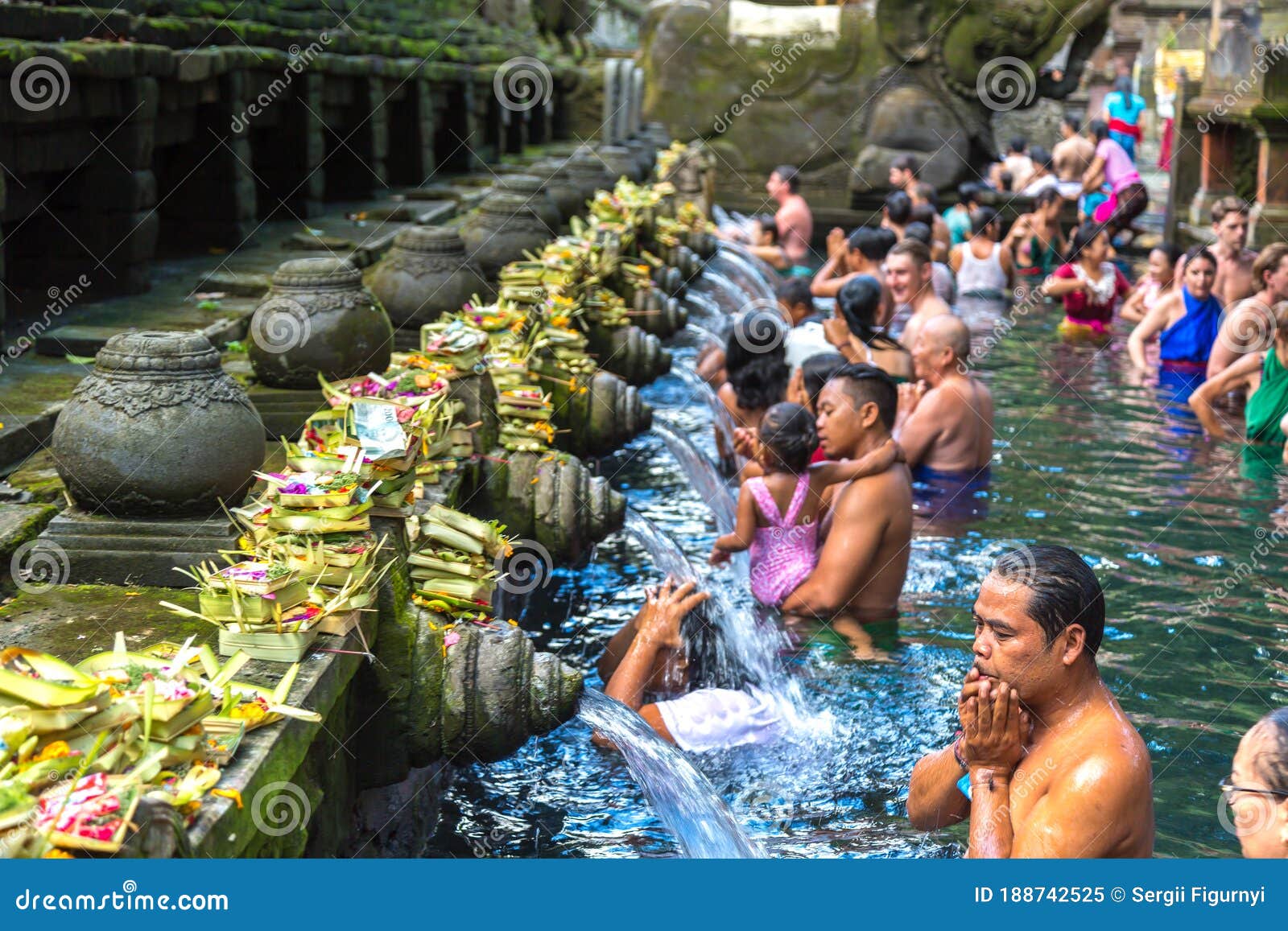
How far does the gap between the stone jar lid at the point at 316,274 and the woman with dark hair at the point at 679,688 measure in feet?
5.40

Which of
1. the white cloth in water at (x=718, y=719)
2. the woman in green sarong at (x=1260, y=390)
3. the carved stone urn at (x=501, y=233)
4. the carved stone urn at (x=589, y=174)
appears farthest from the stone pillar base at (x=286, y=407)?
the carved stone urn at (x=589, y=174)

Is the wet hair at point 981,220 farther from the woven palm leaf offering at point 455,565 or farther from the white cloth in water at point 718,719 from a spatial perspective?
the woven palm leaf offering at point 455,565

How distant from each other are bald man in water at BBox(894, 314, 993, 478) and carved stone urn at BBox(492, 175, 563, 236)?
2545 millimetres

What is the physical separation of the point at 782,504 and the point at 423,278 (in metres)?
2.00

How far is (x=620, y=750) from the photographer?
464 centimetres

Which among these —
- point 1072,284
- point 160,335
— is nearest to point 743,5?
point 1072,284

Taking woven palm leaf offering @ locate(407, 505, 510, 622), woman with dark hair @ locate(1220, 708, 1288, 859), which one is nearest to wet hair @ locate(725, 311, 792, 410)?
woven palm leaf offering @ locate(407, 505, 510, 622)

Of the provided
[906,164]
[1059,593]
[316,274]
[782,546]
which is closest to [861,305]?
[782,546]

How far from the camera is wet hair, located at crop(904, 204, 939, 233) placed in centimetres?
1406

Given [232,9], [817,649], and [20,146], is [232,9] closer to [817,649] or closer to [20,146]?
[20,146]

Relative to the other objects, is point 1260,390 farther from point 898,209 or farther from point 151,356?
point 151,356

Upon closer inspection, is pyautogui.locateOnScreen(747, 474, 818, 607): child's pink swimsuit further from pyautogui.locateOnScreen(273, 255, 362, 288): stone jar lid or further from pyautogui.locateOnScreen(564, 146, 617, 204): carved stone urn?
pyautogui.locateOnScreen(564, 146, 617, 204): carved stone urn

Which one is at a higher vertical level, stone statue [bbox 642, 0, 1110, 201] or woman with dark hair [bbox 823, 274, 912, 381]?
stone statue [bbox 642, 0, 1110, 201]

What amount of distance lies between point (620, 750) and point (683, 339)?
703cm
